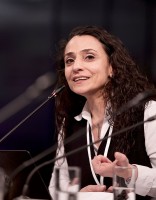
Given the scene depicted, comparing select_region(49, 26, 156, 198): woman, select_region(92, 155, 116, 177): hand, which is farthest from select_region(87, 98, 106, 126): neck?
select_region(92, 155, 116, 177): hand

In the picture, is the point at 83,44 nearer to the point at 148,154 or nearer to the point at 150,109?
the point at 150,109

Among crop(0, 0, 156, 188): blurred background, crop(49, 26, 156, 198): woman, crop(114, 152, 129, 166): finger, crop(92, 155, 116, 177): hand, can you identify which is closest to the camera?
crop(114, 152, 129, 166): finger

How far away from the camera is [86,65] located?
1873 mm

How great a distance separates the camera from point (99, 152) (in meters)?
1.84

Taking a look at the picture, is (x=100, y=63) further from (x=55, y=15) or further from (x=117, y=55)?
(x=55, y=15)

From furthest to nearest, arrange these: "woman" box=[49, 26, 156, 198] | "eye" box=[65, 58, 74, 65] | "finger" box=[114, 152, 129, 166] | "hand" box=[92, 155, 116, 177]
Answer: "eye" box=[65, 58, 74, 65] → "woman" box=[49, 26, 156, 198] → "hand" box=[92, 155, 116, 177] → "finger" box=[114, 152, 129, 166]

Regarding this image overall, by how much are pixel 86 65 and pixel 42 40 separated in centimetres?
87

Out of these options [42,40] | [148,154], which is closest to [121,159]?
[148,154]

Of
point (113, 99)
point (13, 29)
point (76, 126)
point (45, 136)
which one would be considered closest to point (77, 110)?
point (76, 126)

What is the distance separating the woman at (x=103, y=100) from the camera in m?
1.81

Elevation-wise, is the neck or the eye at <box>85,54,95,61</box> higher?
the eye at <box>85,54,95,61</box>

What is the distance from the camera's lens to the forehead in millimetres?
1911

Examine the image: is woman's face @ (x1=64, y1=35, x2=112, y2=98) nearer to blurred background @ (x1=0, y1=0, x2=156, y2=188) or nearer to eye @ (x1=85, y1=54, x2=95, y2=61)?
eye @ (x1=85, y1=54, x2=95, y2=61)

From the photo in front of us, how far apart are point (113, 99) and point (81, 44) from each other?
0.29 meters
